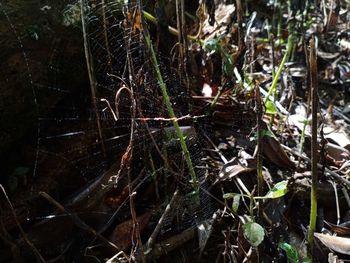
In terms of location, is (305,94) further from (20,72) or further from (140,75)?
(20,72)

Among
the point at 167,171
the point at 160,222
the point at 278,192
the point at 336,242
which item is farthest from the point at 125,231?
the point at 336,242

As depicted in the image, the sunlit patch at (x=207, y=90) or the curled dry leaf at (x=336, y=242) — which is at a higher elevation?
the sunlit patch at (x=207, y=90)

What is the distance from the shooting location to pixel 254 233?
1.16m

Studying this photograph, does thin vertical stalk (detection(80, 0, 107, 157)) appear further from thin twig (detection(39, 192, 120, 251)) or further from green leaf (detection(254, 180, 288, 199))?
green leaf (detection(254, 180, 288, 199))

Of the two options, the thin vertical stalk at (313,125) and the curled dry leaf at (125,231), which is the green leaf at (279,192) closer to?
the thin vertical stalk at (313,125)

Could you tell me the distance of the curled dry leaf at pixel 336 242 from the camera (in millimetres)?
1307

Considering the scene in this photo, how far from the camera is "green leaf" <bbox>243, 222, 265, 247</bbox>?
1.15 m

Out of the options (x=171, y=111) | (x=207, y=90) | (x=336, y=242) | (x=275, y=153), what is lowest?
(x=336, y=242)

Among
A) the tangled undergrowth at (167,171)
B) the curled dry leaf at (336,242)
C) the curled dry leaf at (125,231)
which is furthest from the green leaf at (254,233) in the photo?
the curled dry leaf at (125,231)

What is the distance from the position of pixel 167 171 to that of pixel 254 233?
0.44 metres

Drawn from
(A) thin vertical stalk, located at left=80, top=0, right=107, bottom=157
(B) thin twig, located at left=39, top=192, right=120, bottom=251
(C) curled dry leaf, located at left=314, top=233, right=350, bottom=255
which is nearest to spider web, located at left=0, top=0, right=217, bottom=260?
(A) thin vertical stalk, located at left=80, top=0, right=107, bottom=157

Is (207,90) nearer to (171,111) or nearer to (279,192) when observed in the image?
(171,111)

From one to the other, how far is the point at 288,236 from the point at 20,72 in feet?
3.51

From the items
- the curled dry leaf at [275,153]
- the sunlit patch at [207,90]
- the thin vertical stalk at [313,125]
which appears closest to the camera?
the thin vertical stalk at [313,125]
